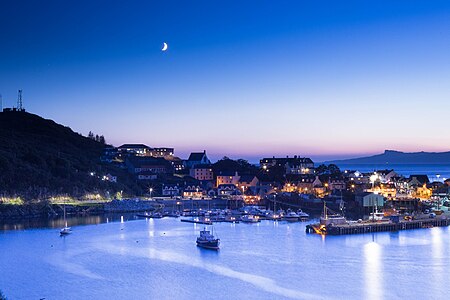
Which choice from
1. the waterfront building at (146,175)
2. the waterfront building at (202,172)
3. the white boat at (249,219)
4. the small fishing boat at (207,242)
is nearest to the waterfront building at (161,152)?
the waterfront building at (202,172)

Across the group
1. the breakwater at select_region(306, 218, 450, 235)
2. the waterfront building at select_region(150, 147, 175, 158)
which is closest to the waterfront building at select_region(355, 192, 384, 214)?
the breakwater at select_region(306, 218, 450, 235)

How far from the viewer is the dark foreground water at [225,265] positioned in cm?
2000

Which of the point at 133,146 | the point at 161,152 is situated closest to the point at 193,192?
the point at 161,152

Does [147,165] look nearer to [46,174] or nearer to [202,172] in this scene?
[202,172]

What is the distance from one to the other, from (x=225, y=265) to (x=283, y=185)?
35669 millimetres

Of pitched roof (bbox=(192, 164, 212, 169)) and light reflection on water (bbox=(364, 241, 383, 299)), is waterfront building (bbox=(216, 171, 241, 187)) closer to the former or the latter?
pitched roof (bbox=(192, 164, 212, 169))

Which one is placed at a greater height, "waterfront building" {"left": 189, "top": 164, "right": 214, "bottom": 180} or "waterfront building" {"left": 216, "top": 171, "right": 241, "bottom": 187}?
"waterfront building" {"left": 189, "top": 164, "right": 214, "bottom": 180}

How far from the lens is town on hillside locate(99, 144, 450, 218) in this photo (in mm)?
46656

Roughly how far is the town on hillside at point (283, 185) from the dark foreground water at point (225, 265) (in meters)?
12.1

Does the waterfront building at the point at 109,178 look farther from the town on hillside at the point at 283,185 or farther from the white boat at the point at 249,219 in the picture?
the white boat at the point at 249,219

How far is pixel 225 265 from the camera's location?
2423 cm

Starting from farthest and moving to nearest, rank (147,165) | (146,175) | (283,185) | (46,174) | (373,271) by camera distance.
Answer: (147,165) < (146,175) < (283,185) < (46,174) < (373,271)

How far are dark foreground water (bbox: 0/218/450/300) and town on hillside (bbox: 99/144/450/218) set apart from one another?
475 inches

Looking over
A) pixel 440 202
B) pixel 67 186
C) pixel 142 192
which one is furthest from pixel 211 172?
pixel 440 202
